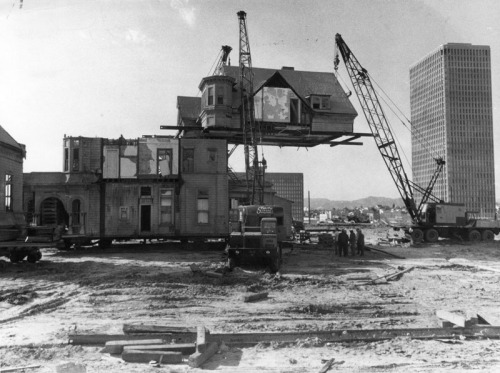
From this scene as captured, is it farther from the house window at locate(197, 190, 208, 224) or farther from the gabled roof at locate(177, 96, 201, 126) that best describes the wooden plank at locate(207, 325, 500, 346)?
the gabled roof at locate(177, 96, 201, 126)

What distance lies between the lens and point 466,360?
25.1 ft

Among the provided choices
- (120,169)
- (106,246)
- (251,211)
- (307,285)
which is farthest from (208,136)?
(307,285)

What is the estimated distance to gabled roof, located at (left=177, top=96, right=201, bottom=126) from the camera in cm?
4210

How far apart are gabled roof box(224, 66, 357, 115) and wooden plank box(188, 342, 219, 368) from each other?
3174 cm

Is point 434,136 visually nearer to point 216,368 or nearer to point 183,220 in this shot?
point 183,220

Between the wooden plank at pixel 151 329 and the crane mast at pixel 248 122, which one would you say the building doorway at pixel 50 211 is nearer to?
the crane mast at pixel 248 122

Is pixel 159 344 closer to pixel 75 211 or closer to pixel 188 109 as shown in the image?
pixel 75 211

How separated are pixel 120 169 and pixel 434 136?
144026 mm

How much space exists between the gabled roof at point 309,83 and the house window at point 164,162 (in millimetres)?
10596

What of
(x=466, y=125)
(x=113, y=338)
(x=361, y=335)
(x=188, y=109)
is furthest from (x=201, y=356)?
(x=466, y=125)

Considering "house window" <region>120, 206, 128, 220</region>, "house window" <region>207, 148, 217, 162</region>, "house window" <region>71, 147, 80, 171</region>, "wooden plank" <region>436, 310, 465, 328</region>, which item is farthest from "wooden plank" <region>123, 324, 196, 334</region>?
"house window" <region>71, 147, 80, 171</region>

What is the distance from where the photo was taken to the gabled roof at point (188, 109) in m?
42.1

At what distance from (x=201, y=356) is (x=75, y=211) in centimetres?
2507

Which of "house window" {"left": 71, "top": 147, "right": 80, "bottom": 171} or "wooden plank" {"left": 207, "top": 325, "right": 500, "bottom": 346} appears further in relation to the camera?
"house window" {"left": 71, "top": 147, "right": 80, "bottom": 171}
